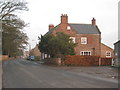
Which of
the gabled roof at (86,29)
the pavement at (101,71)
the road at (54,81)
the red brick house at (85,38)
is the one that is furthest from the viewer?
the gabled roof at (86,29)

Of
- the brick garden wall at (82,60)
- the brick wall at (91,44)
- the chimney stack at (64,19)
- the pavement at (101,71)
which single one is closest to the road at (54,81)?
the pavement at (101,71)

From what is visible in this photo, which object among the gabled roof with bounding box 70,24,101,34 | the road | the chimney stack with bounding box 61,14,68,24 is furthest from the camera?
the gabled roof with bounding box 70,24,101,34

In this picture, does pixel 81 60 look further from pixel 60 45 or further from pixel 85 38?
pixel 85 38

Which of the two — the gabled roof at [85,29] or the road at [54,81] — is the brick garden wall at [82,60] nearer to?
the gabled roof at [85,29]

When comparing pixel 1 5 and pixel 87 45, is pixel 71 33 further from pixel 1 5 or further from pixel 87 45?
pixel 1 5

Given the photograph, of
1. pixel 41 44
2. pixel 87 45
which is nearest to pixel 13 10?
pixel 41 44

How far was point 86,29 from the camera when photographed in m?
57.6

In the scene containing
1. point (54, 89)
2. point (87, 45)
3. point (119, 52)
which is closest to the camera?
point (54, 89)

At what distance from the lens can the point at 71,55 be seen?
136 ft

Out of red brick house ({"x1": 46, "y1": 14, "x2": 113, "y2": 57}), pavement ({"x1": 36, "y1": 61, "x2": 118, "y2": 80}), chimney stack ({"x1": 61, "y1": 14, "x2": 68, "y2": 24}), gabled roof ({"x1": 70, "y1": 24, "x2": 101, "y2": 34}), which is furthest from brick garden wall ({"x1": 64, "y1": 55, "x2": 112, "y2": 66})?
gabled roof ({"x1": 70, "y1": 24, "x2": 101, "y2": 34})

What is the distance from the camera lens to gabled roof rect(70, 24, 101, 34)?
55959 mm

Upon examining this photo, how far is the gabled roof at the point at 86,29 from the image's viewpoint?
184 feet

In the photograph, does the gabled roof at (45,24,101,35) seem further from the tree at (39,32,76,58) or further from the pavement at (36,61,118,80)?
the pavement at (36,61,118,80)

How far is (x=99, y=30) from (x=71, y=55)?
1775 centimetres
